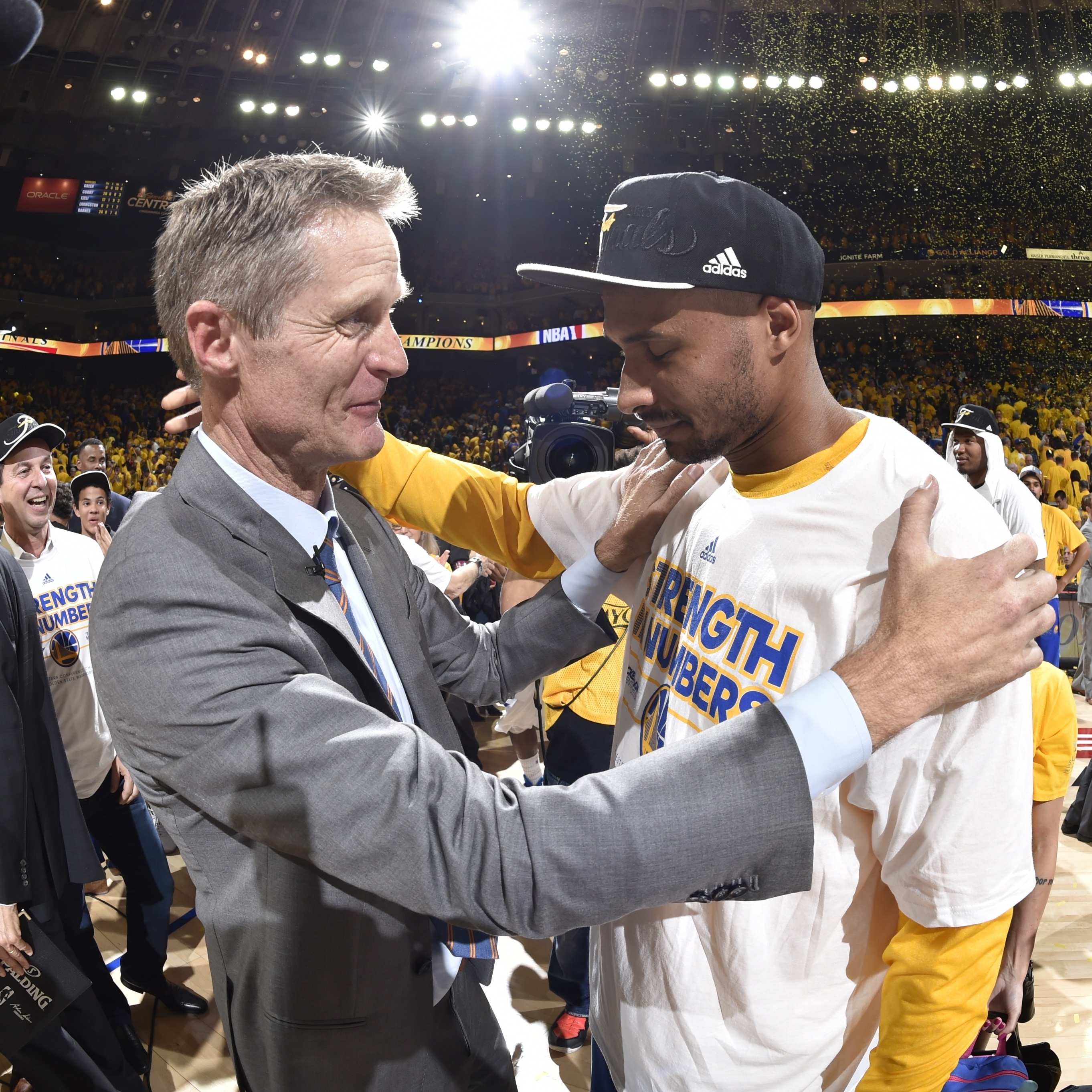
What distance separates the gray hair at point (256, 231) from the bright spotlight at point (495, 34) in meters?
17.9

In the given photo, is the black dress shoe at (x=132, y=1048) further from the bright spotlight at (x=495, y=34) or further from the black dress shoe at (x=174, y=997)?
the bright spotlight at (x=495, y=34)

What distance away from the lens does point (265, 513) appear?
1.02 meters

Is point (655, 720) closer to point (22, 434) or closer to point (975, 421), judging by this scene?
point (22, 434)

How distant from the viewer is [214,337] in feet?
3.34

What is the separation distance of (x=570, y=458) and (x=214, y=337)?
3.89ft

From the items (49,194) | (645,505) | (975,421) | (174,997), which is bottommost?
(174,997)

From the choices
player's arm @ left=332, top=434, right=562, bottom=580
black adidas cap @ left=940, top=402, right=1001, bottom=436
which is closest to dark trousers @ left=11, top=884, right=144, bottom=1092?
player's arm @ left=332, top=434, right=562, bottom=580

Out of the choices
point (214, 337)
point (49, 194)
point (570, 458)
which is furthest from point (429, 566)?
point (49, 194)

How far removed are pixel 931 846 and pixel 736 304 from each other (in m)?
0.71

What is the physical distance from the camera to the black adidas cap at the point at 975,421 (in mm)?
4824

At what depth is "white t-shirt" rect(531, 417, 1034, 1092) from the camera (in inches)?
35.9

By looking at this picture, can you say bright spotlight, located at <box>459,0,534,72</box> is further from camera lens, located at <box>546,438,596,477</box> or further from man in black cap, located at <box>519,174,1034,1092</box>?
man in black cap, located at <box>519,174,1034,1092</box>

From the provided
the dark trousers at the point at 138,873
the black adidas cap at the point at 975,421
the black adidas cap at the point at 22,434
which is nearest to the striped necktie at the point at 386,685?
the dark trousers at the point at 138,873

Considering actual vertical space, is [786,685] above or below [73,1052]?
above
